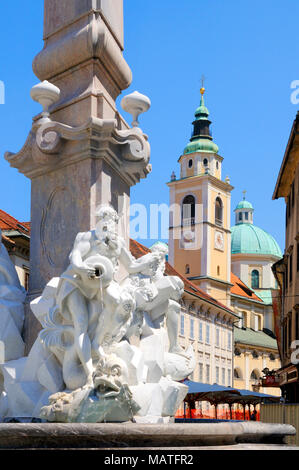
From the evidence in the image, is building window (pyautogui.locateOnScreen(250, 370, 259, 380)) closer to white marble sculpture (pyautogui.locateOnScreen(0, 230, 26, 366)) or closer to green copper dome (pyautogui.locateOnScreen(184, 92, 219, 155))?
green copper dome (pyautogui.locateOnScreen(184, 92, 219, 155))

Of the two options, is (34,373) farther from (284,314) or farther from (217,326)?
(217,326)

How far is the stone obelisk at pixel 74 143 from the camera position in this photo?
8.30 metres

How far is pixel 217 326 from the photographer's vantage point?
207 feet

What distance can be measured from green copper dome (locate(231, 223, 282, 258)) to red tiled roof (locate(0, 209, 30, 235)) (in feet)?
277

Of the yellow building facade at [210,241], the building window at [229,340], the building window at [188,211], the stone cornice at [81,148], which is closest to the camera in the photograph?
the stone cornice at [81,148]

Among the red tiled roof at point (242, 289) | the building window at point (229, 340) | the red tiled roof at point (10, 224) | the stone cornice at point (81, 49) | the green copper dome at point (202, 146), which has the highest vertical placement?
the green copper dome at point (202, 146)

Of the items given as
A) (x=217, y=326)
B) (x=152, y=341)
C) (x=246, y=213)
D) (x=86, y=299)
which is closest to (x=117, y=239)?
(x=86, y=299)

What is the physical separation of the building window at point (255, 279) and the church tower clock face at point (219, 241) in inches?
976

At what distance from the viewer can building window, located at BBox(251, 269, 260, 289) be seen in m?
109

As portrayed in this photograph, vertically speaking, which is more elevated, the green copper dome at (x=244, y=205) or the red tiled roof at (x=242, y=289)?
the green copper dome at (x=244, y=205)

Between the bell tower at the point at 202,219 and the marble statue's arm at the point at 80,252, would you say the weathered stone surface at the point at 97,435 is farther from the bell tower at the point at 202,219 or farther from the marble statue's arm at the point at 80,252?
the bell tower at the point at 202,219

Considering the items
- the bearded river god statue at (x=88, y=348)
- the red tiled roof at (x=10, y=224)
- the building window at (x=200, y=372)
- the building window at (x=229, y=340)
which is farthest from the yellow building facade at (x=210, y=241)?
the bearded river god statue at (x=88, y=348)

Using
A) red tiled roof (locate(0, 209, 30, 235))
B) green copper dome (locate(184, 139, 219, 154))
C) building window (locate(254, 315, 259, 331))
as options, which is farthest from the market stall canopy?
building window (locate(254, 315, 259, 331))

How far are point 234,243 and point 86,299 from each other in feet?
342
